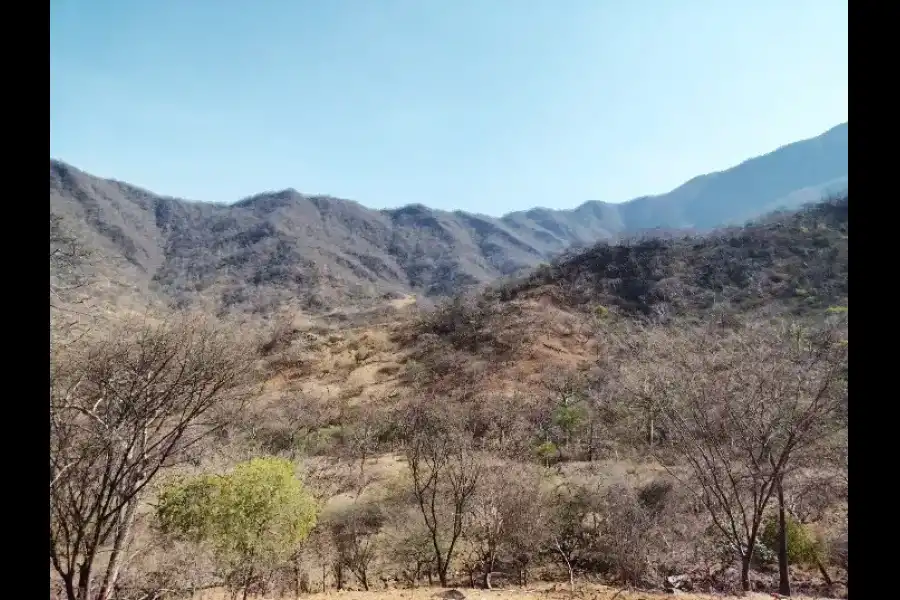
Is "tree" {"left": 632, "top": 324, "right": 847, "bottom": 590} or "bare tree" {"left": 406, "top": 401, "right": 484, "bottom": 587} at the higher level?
"tree" {"left": 632, "top": 324, "right": 847, "bottom": 590}

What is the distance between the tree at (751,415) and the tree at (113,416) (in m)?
9.67

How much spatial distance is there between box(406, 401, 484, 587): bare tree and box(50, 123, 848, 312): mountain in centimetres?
2940

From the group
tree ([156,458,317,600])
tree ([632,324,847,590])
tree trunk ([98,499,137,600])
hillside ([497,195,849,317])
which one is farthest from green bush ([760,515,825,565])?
hillside ([497,195,849,317])

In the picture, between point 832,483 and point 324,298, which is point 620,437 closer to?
point 832,483

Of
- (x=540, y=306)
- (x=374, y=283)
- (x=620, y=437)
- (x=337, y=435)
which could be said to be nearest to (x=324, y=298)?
(x=374, y=283)

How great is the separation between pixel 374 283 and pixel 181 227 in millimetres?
33155

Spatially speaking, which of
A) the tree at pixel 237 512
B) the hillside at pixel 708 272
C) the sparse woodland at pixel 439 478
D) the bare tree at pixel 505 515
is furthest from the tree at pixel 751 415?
the hillside at pixel 708 272

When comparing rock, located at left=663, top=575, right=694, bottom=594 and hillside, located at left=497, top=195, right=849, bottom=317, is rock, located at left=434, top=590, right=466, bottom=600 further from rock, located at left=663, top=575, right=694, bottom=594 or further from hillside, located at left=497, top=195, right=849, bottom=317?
hillside, located at left=497, top=195, right=849, bottom=317

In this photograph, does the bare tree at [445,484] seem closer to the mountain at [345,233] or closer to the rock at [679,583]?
the rock at [679,583]

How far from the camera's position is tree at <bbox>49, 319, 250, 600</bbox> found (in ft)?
21.1

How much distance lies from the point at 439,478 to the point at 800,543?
8331mm
